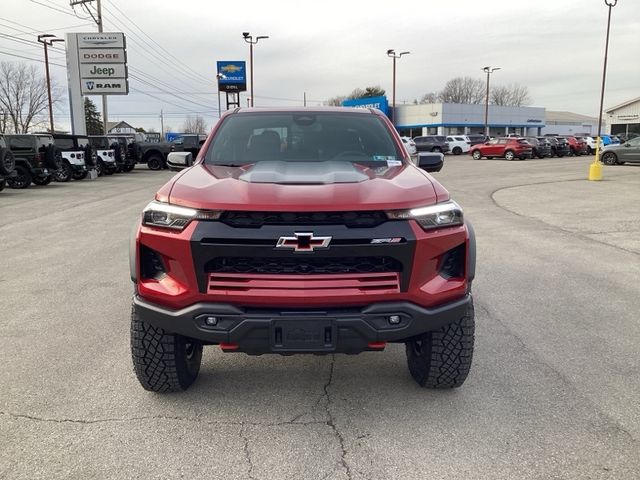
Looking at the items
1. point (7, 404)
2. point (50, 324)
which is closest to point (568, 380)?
point (7, 404)

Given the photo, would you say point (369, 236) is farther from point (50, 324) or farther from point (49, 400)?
point (50, 324)

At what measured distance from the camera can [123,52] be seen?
3272 cm

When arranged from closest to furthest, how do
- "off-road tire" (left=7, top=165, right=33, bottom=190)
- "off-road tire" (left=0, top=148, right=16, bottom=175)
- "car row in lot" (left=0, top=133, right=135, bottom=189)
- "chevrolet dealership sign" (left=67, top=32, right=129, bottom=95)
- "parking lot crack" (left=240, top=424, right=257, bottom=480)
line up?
"parking lot crack" (left=240, top=424, right=257, bottom=480) → "off-road tire" (left=0, top=148, right=16, bottom=175) → "car row in lot" (left=0, top=133, right=135, bottom=189) → "off-road tire" (left=7, top=165, right=33, bottom=190) → "chevrolet dealership sign" (left=67, top=32, right=129, bottom=95)

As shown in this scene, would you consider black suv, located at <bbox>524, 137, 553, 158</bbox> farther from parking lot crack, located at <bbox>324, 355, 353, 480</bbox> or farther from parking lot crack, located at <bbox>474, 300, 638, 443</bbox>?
parking lot crack, located at <bbox>324, 355, 353, 480</bbox>

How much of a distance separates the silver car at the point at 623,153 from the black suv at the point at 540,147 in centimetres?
659

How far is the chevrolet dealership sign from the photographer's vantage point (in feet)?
106

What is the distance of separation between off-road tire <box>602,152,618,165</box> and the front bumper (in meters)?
30.5

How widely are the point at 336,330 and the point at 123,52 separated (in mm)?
34650

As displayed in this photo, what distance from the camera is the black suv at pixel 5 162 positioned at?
15.6 metres

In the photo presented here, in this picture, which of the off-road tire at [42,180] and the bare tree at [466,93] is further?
the bare tree at [466,93]

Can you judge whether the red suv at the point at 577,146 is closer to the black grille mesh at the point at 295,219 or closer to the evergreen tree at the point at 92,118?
the black grille mesh at the point at 295,219

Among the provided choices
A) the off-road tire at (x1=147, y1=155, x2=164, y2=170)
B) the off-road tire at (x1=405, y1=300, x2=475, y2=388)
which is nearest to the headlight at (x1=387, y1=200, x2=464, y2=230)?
the off-road tire at (x1=405, y1=300, x2=475, y2=388)

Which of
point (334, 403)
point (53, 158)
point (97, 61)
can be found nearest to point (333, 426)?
point (334, 403)

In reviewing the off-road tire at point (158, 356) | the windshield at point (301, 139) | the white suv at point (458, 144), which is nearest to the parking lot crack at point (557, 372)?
the windshield at point (301, 139)
